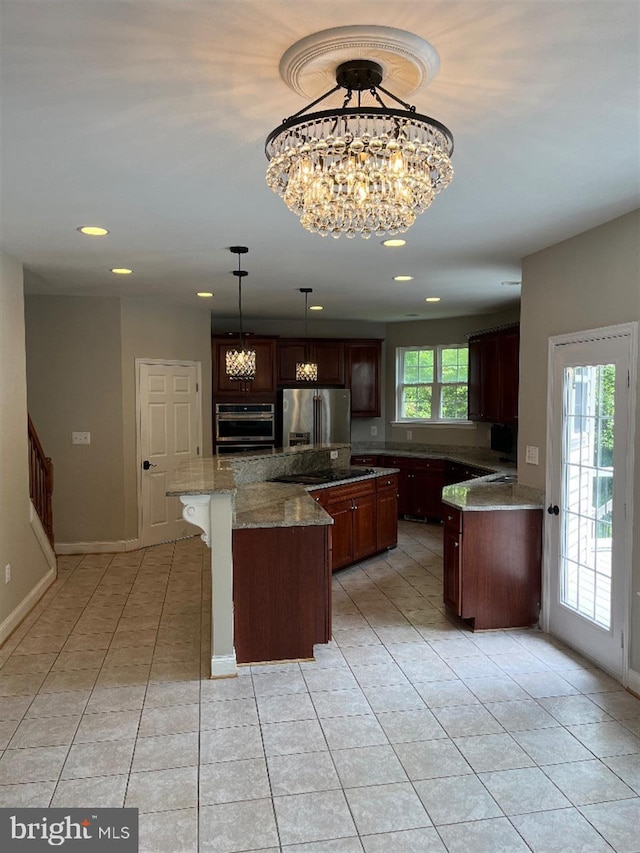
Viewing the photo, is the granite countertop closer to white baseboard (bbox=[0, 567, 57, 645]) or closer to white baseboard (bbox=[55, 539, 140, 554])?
white baseboard (bbox=[0, 567, 57, 645])

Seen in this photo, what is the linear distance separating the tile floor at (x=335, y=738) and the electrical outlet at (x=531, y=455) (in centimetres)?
117

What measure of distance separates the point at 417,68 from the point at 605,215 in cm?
201

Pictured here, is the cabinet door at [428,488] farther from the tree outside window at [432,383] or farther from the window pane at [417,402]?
the window pane at [417,402]

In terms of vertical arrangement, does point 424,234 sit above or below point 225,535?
above

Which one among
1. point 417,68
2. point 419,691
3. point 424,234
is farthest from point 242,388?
point 417,68

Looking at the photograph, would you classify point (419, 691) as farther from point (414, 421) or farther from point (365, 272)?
point (414, 421)

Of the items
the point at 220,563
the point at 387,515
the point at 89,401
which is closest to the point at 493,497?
the point at 387,515

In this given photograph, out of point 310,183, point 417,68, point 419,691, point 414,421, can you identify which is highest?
point 417,68

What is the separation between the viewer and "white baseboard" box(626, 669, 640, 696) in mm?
3113

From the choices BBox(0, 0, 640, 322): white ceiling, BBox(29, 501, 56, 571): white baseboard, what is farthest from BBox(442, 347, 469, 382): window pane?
BBox(29, 501, 56, 571): white baseboard

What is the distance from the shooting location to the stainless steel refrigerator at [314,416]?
7.51 meters

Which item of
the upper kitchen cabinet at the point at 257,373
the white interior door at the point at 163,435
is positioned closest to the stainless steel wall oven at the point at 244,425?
the upper kitchen cabinet at the point at 257,373

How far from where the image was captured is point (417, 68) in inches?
67.9

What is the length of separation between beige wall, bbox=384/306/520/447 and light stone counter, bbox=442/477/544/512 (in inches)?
115
